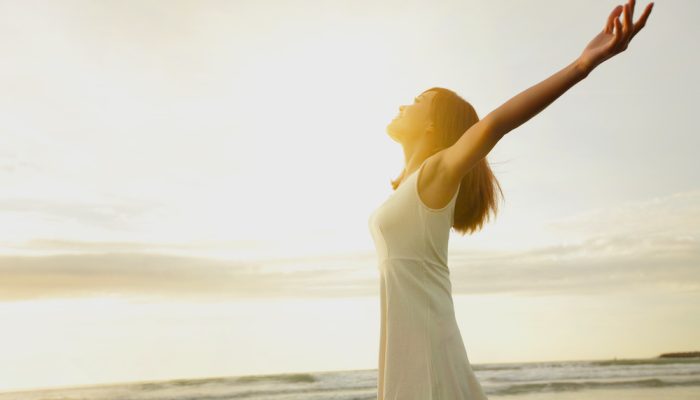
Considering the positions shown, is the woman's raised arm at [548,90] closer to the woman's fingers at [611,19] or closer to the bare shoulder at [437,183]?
the woman's fingers at [611,19]

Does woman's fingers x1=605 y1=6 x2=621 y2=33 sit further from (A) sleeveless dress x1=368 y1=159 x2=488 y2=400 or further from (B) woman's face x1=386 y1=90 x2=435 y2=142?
(B) woman's face x1=386 y1=90 x2=435 y2=142

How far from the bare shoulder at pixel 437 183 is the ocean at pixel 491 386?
1148cm

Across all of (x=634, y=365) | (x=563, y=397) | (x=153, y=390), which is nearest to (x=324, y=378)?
(x=153, y=390)

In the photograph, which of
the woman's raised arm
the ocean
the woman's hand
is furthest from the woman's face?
the ocean

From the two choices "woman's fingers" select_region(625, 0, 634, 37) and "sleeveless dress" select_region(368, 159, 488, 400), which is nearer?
"woman's fingers" select_region(625, 0, 634, 37)

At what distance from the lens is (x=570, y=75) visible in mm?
1705

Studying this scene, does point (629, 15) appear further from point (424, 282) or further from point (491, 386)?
point (491, 386)

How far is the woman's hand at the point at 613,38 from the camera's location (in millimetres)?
1636

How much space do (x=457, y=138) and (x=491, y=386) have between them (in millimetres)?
15341

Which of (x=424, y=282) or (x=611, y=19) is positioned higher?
(x=611, y=19)

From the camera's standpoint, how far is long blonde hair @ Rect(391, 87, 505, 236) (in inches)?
96.4

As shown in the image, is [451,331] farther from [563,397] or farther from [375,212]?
[563,397]

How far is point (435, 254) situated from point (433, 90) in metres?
0.67

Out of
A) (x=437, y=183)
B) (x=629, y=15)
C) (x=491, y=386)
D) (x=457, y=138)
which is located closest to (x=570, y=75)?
(x=629, y=15)
